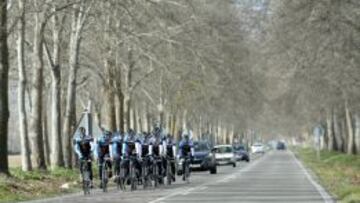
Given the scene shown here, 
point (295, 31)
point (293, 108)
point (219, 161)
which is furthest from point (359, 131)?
point (295, 31)

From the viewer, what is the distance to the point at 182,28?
155 feet

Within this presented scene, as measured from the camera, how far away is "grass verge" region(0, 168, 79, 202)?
27.8 m

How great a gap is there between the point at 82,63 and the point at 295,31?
14632 mm

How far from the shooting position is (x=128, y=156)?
107 ft

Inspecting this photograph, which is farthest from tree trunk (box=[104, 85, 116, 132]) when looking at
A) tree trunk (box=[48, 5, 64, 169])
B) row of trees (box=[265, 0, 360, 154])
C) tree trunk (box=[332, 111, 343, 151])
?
tree trunk (box=[332, 111, 343, 151])

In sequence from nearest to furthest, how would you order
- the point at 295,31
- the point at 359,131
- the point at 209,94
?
the point at 295,31
the point at 209,94
the point at 359,131

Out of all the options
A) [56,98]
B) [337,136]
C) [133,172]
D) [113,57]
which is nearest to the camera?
[133,172]

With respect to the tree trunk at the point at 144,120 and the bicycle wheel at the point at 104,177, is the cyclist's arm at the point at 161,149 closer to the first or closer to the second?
the bicycle wheel at the point at 104,177

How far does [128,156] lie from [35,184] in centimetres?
327

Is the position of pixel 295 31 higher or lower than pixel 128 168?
higher

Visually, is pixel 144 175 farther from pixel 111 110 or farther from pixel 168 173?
pixel 111 110

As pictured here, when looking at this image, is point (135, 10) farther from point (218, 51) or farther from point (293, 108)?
point (293, 108)

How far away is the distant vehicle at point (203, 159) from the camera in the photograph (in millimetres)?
51219

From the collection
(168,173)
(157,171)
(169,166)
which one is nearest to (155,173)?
(157,171)
